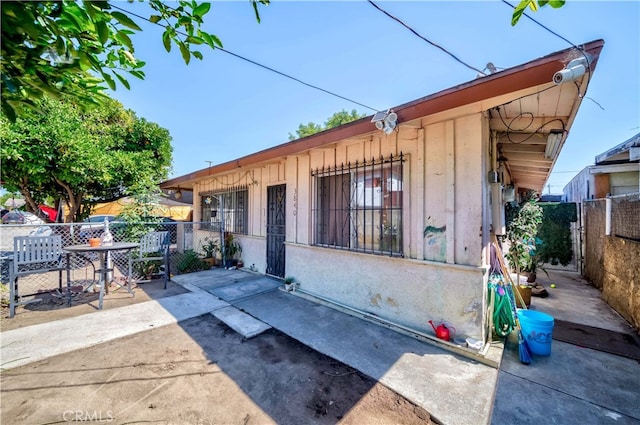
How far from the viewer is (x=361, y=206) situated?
3.98 m

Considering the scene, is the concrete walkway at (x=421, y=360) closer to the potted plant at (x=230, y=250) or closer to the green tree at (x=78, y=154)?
the potted plant at (x=230, y=250)

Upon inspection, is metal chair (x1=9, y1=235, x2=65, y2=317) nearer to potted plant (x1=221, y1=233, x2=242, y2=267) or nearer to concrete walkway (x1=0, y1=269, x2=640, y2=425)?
concrete walkway (x1=0, y1=269, x2=640, y2=425)

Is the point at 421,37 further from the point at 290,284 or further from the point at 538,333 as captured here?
the point at 290,284

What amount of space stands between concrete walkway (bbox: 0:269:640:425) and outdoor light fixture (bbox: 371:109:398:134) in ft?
8.56

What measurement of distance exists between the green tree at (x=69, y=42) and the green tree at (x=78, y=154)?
4.84 meters

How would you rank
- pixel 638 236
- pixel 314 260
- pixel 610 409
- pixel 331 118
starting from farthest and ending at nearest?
1. pixel 331 118
2. pixel 314 260
3. pixel 638 236
4. pixel 610 409

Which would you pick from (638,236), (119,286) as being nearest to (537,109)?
(638,236)

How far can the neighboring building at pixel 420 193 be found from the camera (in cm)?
266

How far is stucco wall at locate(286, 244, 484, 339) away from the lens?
2.87 m

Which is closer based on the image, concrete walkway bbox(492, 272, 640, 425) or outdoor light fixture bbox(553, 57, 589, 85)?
outdoor light fixture bbox(553, 57, 589, 85)

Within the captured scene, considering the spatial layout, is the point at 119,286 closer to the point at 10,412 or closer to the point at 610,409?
the point at 10,412

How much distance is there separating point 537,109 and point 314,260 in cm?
375

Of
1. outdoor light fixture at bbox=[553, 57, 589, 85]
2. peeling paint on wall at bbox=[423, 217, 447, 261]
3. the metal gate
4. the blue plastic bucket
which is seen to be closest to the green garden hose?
the blue plastic bucket

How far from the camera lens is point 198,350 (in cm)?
283
